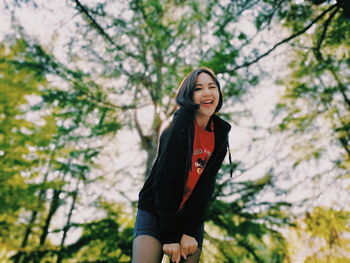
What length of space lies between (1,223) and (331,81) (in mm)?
9466

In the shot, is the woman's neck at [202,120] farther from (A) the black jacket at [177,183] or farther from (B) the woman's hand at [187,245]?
(B) the woman's hand at [187,245]

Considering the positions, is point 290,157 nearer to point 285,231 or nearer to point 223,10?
point 285,231

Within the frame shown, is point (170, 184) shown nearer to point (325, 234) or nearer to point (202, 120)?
point (202, 120)

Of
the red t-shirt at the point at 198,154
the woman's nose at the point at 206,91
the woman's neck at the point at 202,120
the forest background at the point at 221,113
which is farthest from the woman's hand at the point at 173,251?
the forest background at the point at 221,113

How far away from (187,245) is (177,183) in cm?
39

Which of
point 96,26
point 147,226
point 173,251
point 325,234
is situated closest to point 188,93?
point 147,226

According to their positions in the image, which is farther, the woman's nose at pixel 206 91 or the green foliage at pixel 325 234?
the green foliage at pixel 325 234

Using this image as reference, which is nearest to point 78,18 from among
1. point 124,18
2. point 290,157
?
point 124,18

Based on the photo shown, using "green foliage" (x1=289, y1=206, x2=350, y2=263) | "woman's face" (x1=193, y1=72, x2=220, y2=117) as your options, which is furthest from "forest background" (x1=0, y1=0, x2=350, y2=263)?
"woman's face" (x1=193, y1=72, x2=220, y2=117)

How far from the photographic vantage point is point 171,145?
5.42ft

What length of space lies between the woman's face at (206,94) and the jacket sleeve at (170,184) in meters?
0.32

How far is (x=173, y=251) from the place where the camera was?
1587mm

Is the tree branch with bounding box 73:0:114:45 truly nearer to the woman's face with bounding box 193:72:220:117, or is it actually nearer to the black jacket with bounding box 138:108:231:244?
the woman's face with bounding box 193:72:220:117

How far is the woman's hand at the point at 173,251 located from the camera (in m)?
1.59
